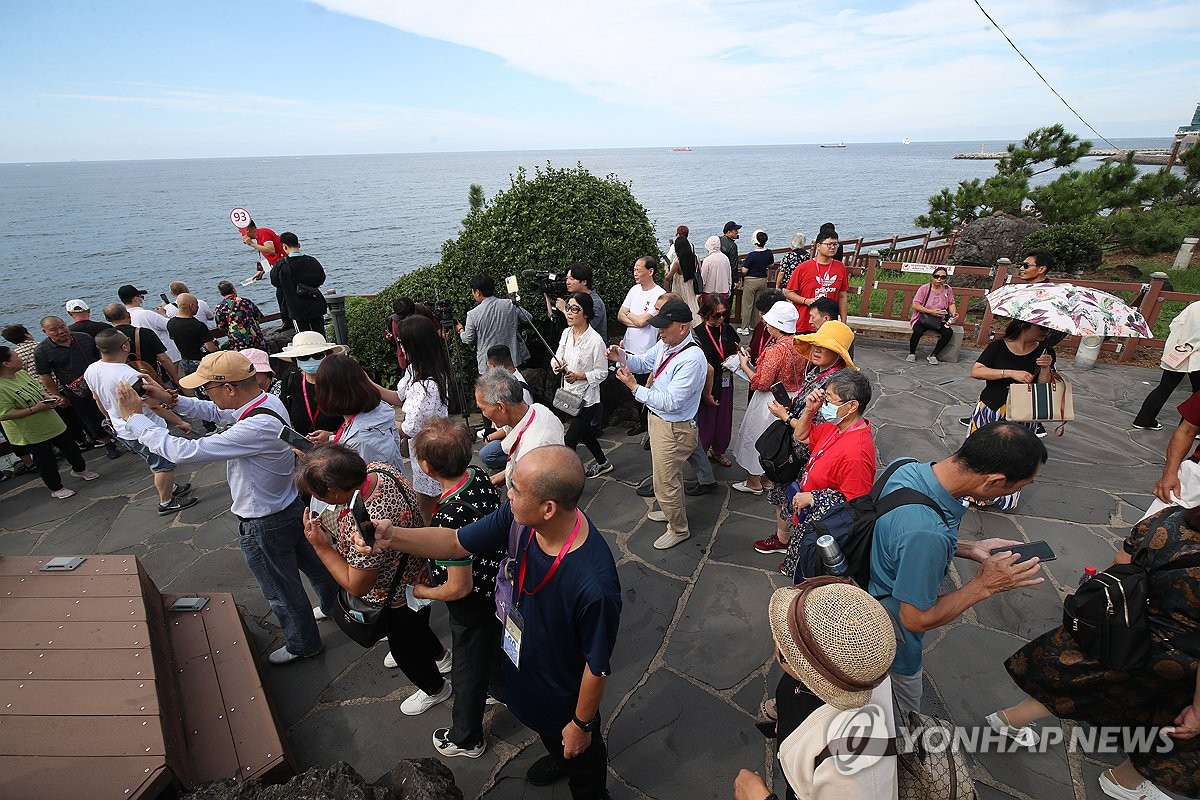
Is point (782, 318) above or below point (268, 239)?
below

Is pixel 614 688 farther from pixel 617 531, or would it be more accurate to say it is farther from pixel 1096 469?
pixel 1096 469

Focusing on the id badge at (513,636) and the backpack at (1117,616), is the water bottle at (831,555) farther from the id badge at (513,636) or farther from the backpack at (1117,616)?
the id badge at (513,636)

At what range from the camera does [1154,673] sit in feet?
7.38

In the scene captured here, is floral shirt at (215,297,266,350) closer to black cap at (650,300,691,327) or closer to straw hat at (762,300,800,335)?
black cap at (650,300,691,327)

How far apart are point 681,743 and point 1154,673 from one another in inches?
84.5

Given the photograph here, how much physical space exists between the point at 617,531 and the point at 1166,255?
19.3 m

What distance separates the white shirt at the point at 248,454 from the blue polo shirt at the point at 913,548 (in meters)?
3.22

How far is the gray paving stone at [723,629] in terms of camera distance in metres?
3.49

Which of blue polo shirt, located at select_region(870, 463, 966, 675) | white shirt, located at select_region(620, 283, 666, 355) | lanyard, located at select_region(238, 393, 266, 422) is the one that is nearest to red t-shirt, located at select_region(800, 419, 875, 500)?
blue polo shirt, located at select_region(870, 463, 966, 675)

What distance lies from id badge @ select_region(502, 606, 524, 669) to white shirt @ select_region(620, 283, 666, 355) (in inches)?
140

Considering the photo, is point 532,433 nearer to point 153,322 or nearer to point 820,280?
point 820,280

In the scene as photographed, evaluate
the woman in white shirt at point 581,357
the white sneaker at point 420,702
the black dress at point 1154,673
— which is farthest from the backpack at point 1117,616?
the woman in white shirt at point 581,357

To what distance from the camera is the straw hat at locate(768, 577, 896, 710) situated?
1.41 meters

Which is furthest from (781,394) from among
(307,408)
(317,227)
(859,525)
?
(317,227)
